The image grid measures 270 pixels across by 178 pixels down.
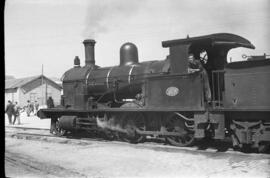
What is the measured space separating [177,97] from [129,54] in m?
3.41

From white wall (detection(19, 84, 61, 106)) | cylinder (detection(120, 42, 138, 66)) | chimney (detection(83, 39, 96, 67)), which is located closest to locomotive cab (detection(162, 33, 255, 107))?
cylinder (detection(120, 42, 138, 66))

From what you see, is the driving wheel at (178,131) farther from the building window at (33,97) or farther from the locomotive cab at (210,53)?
the building window at (33,97)

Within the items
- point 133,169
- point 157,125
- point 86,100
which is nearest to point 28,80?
point 86,100

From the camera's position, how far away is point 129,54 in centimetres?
1331

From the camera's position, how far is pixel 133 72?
1256 centimetres

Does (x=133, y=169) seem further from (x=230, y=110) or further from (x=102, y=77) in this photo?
(x=102, y=77)

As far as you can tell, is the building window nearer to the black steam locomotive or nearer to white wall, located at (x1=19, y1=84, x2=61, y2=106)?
white wall, located at (x1=19, y1=84, x2=61, y2=106)

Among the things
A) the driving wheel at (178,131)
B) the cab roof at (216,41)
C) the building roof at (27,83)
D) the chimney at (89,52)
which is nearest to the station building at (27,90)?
the building roof at (27,83)

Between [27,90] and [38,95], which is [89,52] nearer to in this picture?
[27,90]

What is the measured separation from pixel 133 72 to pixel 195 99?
3054 millimetres

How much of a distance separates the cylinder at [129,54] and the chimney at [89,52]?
1.67 m

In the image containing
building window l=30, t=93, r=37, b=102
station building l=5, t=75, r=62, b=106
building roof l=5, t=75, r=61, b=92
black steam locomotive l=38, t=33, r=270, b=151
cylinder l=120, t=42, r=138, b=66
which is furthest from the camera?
building window l=30, t=93, r=37, b=102

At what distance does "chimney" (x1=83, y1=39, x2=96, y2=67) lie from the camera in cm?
1452

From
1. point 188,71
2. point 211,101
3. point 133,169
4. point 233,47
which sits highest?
point 233,47
